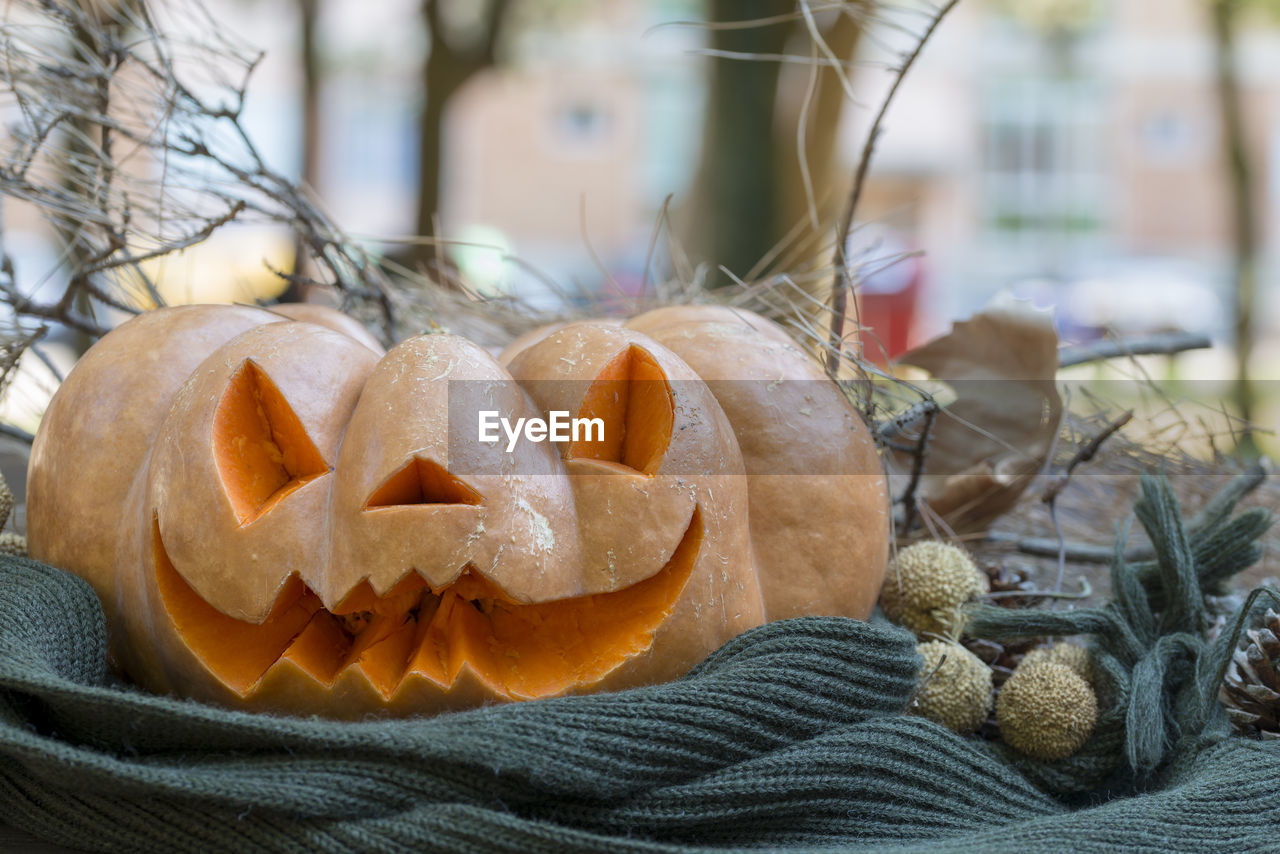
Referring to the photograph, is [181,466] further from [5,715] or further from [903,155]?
[903,155]

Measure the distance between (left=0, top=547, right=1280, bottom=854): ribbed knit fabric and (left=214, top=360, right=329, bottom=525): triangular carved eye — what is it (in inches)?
7.9

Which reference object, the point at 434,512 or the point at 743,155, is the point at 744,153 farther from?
the point at 434,512

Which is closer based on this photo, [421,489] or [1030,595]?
[421,489]

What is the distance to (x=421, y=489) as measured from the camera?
105 centimetres

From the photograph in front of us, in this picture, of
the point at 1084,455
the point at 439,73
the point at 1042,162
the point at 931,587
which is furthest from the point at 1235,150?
the point at 1042,162

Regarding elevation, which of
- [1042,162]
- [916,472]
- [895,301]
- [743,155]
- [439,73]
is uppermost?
[1042,162]

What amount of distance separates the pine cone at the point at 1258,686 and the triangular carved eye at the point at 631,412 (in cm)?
58

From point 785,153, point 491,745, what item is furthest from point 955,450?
point 785,153

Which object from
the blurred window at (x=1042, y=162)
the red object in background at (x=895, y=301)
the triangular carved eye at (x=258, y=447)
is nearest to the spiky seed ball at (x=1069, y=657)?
the triangular carved eye at (x=258, y=447)

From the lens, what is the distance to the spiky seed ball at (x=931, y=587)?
125 centimetres

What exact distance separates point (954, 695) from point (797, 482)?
0.25 metres

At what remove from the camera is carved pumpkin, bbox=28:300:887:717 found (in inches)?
40.0

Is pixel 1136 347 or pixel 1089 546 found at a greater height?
pixel 1136 347

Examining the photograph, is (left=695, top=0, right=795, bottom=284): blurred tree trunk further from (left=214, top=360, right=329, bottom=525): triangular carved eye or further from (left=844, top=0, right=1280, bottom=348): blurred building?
(left=844, top=0, right=1280, bottom=348): blurred building
